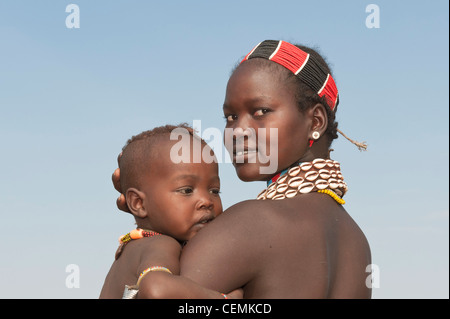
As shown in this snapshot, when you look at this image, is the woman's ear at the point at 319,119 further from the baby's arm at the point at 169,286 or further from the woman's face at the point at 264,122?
the baby's arm at the point at 169,286

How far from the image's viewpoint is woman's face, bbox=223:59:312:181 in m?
4.45

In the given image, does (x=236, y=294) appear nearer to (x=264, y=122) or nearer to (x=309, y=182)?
(x=309, y=182)

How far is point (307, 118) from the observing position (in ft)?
15.1

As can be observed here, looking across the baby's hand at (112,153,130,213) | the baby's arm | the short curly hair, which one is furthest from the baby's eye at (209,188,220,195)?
the baby's arm

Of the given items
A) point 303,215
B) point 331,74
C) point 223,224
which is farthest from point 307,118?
point 223,224

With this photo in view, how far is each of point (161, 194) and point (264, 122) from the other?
99 cm

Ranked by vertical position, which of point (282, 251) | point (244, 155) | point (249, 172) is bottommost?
point (282, 251)

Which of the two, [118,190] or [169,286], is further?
[118,190]

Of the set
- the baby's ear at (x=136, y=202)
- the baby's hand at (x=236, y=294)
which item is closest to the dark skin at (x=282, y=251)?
the baby's hand at (x=236, y=294)

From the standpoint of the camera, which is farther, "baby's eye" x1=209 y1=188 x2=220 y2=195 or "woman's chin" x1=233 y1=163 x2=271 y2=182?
"baby's eye" x1=209 y1=188 x2=220 y2=195

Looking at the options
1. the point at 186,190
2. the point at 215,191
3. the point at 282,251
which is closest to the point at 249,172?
the point at 215,191

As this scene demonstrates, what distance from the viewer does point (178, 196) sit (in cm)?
459

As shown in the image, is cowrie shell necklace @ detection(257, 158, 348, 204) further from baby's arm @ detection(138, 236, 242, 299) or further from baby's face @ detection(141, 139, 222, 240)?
baby's arm @ detection(138, 236, 242, 299)
